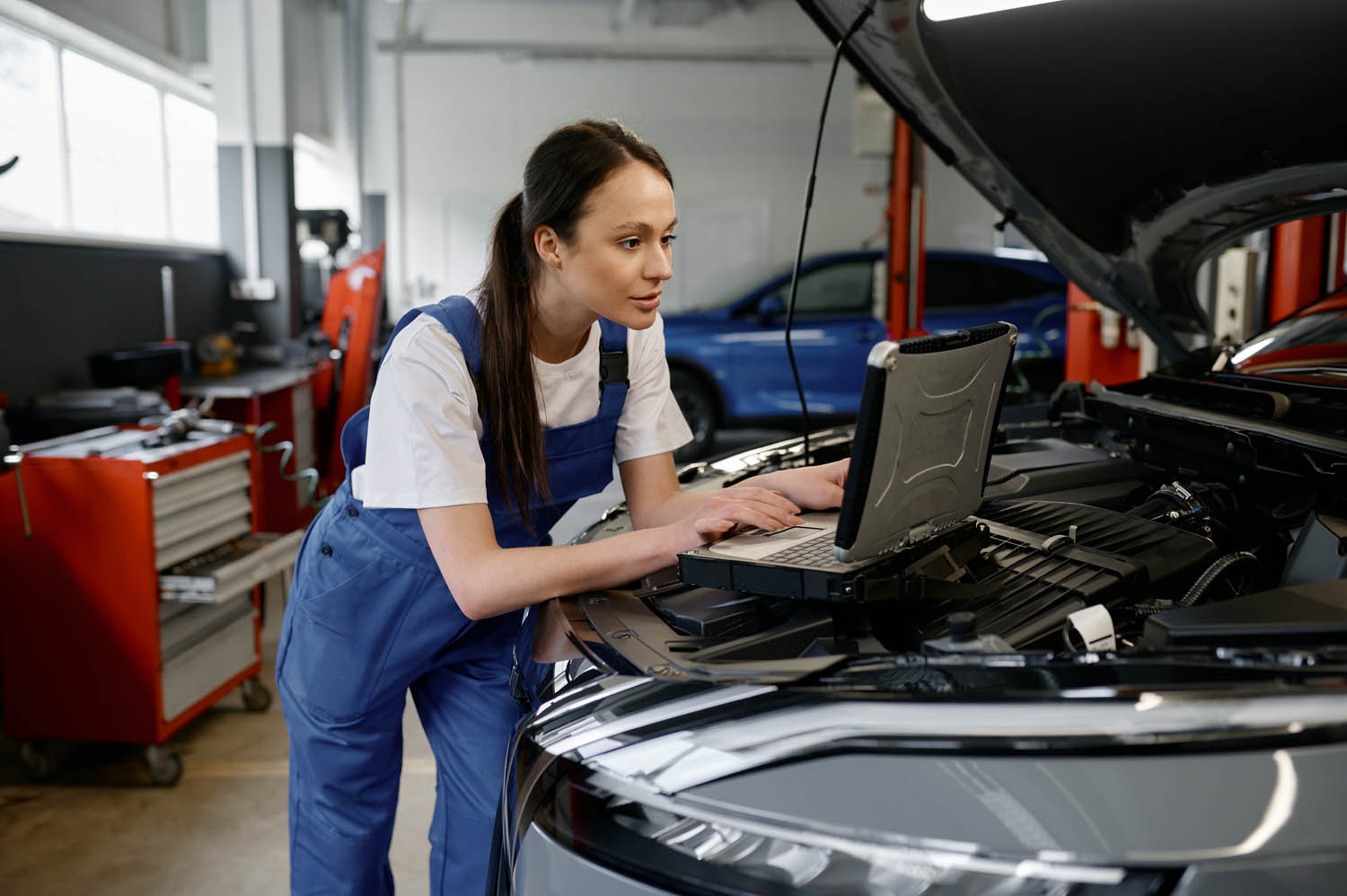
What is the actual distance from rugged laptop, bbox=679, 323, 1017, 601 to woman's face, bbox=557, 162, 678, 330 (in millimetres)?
323

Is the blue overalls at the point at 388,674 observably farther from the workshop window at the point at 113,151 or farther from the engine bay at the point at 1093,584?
the workshop window at the point at 113,151

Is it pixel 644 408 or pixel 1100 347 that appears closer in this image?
pixel 644 408

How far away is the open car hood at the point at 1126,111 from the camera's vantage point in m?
1.38

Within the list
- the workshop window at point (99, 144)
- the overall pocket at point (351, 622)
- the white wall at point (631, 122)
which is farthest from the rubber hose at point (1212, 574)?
the white wall at point (631, 122)

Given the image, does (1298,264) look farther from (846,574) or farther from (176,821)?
(176,821)

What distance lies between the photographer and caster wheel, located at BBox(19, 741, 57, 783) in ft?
8.06

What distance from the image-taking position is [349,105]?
9125 mm

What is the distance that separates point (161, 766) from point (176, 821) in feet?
0.66

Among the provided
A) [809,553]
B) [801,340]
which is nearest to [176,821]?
[809,553]

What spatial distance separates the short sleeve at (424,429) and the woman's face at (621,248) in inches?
7.3

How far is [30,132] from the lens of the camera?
4.23 meters

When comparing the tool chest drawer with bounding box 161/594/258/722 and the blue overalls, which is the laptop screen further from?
the tool chest drawer with bounding box 161/594/258/722

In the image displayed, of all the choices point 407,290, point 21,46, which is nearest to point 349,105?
point 407,290

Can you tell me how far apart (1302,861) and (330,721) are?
1.17 metres
